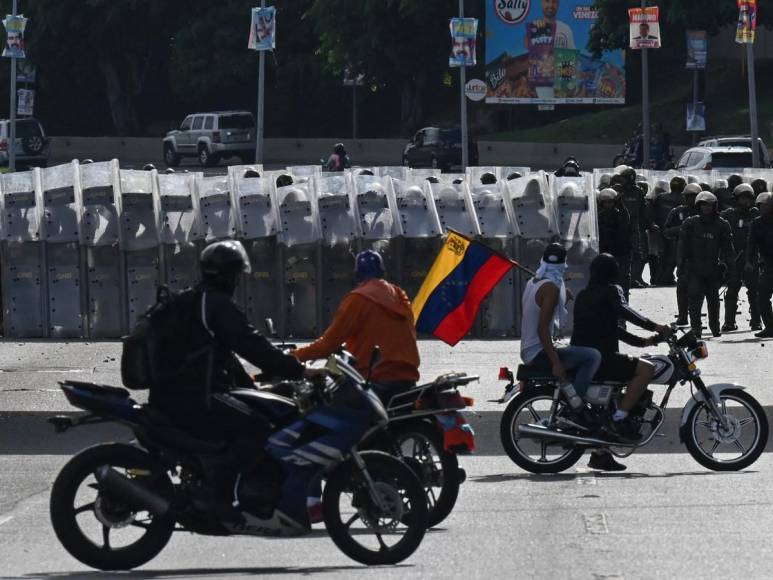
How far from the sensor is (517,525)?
10508 millimetres

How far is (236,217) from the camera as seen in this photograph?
21.5 metres

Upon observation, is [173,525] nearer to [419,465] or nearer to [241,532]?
[241,532]

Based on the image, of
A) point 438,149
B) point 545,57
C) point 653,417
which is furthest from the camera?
point 545,57

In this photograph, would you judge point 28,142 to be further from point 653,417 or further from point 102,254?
point 653,417

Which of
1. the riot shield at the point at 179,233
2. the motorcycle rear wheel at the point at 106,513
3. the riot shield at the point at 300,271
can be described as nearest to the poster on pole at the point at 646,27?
the riot shield at the point at 300,271

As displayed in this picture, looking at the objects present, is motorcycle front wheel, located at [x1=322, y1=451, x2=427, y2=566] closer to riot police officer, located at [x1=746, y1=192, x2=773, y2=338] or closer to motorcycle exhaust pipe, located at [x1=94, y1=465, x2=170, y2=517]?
motorcycle exhaust pipe, located at [x1=94, y1=465, x2=170, y2=517]

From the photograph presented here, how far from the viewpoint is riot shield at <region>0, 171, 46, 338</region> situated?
70.3ft

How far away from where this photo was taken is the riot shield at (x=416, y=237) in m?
21.7

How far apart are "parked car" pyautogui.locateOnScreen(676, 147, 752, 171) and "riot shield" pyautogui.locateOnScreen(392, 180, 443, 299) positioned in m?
26.3

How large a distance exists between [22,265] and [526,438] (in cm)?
1007

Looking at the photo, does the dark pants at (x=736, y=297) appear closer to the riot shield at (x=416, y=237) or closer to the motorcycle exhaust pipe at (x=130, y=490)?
the riot shield at (x=416, y=237)

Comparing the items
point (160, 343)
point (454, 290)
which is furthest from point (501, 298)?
point (160, 343)

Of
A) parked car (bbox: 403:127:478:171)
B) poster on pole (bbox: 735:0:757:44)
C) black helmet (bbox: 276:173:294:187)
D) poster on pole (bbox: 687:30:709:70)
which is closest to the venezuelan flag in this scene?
black helmet (bbox: 276:173:294:187)

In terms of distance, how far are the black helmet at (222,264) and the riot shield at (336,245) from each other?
12.3 metres
